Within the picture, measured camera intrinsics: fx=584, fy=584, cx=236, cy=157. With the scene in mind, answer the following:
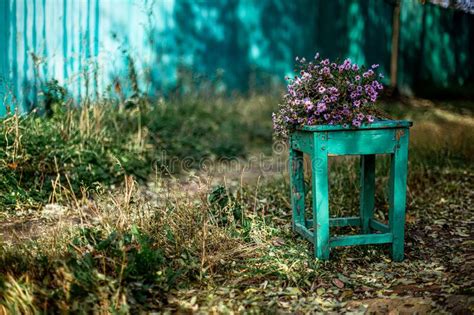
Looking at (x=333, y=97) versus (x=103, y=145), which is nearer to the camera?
(x=333, y=97)

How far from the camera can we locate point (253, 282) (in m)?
3.75

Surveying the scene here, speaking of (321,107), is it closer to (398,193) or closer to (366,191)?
(398,193)

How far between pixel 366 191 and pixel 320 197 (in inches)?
29.3

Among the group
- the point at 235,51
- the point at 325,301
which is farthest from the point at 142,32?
the point at 325,301

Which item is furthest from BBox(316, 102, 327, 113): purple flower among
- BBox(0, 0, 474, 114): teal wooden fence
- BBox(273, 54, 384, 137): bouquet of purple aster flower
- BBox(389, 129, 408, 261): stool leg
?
BBox(0, 0, 474, 114): teal wooden fence

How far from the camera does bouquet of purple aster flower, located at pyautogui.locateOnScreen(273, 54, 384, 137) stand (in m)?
3.94

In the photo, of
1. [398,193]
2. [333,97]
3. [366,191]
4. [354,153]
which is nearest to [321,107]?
[333,97]

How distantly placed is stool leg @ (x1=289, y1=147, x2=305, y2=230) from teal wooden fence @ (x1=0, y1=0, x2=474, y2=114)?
2912 millimetres

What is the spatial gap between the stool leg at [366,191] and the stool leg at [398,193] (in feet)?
1.34

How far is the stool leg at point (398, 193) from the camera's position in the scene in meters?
4.02

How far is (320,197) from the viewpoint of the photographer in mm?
3979

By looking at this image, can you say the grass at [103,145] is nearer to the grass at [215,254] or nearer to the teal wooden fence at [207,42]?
the grass at [215,254]

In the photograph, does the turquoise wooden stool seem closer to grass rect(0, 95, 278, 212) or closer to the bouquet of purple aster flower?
the bouquet of purple aster flower

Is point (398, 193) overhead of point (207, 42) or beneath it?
beneath
